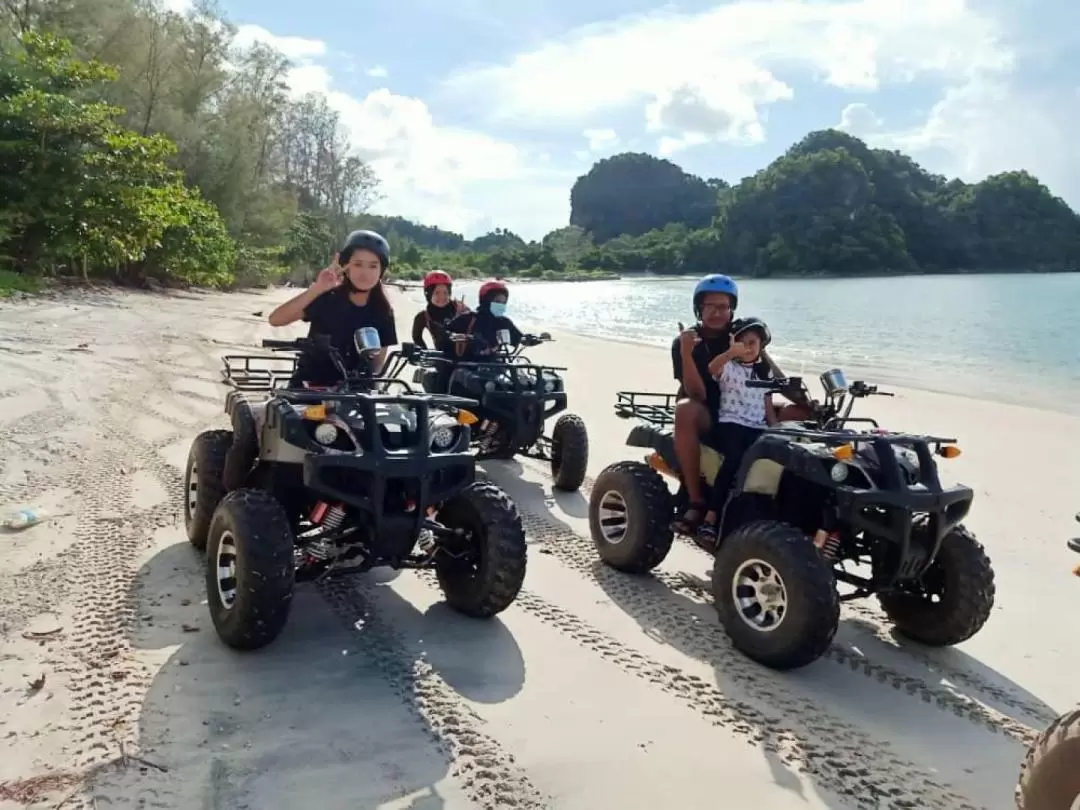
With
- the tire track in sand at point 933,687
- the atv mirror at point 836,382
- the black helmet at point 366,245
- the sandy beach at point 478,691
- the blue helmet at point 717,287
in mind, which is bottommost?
the sandy beach at point 478,691

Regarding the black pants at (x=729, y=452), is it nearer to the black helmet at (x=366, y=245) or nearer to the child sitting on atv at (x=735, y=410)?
the child sitting on atv at (x=735, y=410)

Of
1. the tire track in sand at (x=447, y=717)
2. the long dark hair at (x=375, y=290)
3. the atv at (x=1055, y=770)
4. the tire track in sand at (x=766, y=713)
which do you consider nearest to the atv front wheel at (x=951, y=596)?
the tire track in sand at (x=766, y=713)

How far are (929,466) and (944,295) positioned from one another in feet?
186

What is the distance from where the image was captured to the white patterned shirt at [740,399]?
4930mm

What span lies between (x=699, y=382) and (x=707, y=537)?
870 millimetres

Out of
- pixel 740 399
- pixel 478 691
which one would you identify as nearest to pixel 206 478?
pixel 478 691

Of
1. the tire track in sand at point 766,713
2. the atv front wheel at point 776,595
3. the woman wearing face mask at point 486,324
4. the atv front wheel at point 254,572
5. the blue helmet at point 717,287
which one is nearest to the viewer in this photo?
the tire track in sand at point 766,713

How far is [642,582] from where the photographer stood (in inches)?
198

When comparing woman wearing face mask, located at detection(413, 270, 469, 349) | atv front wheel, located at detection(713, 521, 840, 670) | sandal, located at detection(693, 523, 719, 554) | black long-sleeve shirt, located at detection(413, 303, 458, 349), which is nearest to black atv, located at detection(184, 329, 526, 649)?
atv front wheel, located at detection(713, 521, 840, 670)

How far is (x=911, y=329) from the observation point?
105ft

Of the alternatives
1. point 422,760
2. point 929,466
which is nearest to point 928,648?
point 929,466

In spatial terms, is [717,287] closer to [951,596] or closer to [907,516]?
[907,516]

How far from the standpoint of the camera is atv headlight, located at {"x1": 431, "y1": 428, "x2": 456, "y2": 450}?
3.89 m

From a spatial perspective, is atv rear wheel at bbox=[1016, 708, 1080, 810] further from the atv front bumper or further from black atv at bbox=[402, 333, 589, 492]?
black atv at bbox=[402, 333, 589, 492]
